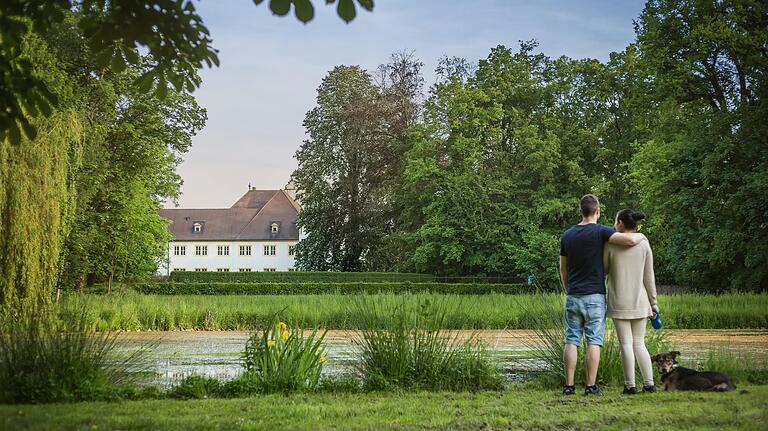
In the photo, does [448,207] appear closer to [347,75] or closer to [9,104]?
[347,75]

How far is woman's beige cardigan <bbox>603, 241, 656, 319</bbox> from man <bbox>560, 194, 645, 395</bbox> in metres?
0.12

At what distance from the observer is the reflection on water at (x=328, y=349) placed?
10.4 m

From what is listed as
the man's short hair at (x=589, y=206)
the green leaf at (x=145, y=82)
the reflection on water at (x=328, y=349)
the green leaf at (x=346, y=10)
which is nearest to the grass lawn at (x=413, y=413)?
the man's short hair at (x=589, y=206)

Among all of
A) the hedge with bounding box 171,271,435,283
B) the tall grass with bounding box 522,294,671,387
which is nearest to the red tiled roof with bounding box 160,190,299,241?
the hedge with bounding box 171,271,435,283

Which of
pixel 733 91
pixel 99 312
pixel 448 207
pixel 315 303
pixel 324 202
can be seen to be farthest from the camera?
pixel 324 202

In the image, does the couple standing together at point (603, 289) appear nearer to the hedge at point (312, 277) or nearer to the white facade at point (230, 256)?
the hedge at point (312, 277)

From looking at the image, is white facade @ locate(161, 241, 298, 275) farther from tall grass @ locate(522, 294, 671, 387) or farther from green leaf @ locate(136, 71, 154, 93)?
green leaf @ locate(136, 71, 154, 93)

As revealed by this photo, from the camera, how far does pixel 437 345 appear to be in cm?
846

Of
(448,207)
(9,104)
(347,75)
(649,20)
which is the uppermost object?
(347,75)

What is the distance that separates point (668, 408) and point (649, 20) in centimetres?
2678

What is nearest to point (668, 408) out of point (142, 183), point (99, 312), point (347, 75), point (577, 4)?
point (99, 312)

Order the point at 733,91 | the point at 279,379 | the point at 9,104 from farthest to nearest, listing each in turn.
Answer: the point at 733,91
the point at 279,379
the point at 9,104

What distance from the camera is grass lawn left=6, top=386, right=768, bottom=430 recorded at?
5895 mm

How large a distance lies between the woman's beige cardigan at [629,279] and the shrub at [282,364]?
277 centimetres
